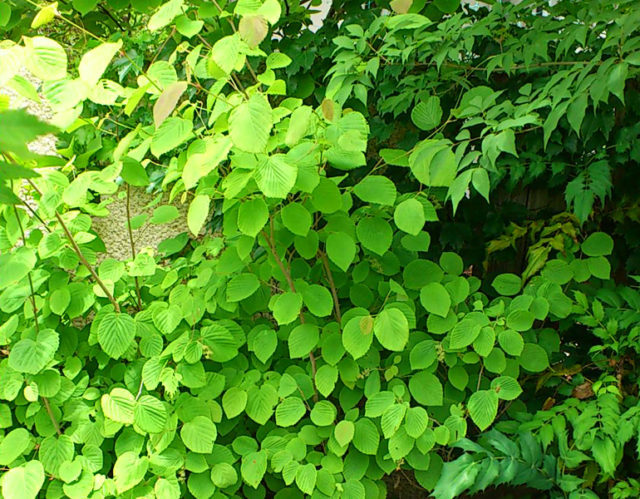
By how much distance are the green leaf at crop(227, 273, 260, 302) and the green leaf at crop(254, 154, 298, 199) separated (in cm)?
41

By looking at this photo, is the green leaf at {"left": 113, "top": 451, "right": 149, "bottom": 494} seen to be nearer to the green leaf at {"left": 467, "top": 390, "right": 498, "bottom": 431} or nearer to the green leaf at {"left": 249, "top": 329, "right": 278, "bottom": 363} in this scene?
the green leaf at {"left": 249, "top": 329, "right": 278, "bottom": 363}

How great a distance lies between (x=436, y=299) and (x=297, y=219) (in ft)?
1.40

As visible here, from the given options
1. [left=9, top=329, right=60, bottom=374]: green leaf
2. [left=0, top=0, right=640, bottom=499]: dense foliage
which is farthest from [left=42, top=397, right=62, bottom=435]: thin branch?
[left=9, top=329, right=60, bottom=374]: green leaf

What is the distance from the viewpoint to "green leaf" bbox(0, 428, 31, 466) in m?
1.51

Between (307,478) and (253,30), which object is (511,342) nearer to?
(307,478)

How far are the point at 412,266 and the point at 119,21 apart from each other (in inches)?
66.1

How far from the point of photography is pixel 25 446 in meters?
1.53

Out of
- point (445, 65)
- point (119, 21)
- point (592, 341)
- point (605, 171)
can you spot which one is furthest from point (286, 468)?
point (119, 21)

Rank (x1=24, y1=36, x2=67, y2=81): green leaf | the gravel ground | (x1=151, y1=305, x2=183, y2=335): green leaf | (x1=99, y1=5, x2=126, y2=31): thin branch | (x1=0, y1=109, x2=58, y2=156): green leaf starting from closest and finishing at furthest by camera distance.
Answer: (x1=0, y1=109, x2=58, y2=156): green leaf < (x1=24, y1=36, x2=67, y2=81): green leaf < (x1=151, y1=305, x2=183, y2=335): green leaf < the gravel ground < (x1=99, y1=5, x2=126, y2=31): thin branch

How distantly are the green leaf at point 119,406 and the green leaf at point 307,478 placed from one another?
44 centimetres

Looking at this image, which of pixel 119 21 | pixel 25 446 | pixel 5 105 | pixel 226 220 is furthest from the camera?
pixel 119 21

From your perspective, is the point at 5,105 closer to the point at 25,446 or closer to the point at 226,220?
the point at 226,220

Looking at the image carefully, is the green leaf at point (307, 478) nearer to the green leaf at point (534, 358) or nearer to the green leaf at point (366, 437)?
the green leaf at point (366, 437)

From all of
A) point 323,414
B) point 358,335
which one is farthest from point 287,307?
point 323,414
